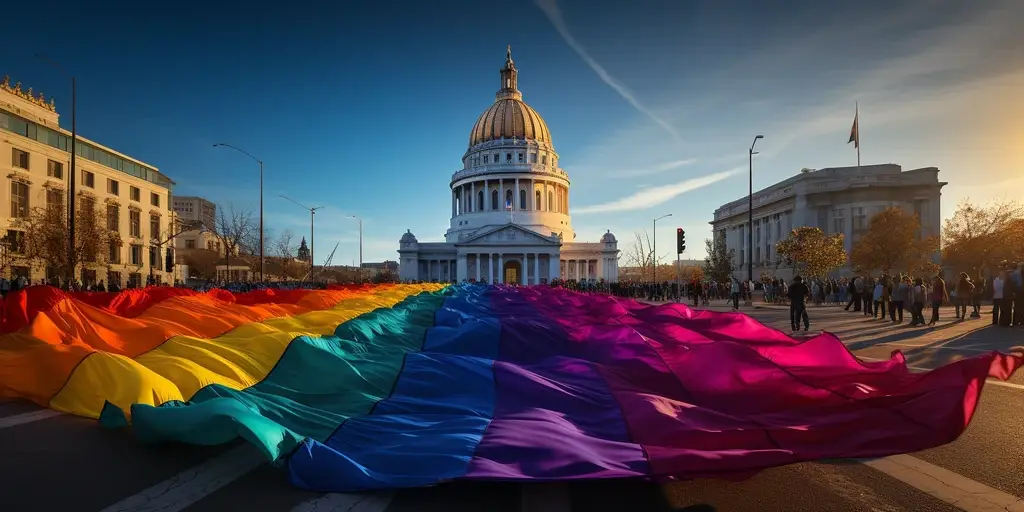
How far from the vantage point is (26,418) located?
6934 mm

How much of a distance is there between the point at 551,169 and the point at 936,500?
10805 centimetres

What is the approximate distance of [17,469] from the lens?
16.9ft

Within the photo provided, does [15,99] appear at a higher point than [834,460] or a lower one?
higher

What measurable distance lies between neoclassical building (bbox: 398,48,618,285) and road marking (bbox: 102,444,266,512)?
286 ft

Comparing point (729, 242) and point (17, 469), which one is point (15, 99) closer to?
point (17, 469)

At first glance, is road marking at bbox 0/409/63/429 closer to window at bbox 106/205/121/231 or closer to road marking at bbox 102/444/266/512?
road marking at bbox 102/444/266/512

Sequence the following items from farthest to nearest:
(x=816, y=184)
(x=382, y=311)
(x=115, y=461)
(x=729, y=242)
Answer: (x=729, y=242)
(x=816, y=184)
(x=382, y=311)
(x=115, y=461)

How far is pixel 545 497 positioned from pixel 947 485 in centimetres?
336

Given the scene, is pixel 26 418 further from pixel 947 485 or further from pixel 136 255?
pixel 136 255

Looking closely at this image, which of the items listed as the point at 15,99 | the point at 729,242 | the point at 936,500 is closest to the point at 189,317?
the point at 936,500

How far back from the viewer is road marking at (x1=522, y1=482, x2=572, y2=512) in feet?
14.1

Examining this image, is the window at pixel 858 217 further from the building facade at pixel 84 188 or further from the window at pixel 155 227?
the window at pixel 155 227

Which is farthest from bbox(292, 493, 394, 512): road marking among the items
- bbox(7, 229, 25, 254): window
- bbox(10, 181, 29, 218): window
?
bbox(10, 181, 29, 218): window

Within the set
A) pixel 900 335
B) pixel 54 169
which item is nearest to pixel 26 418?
pixel 900 335
